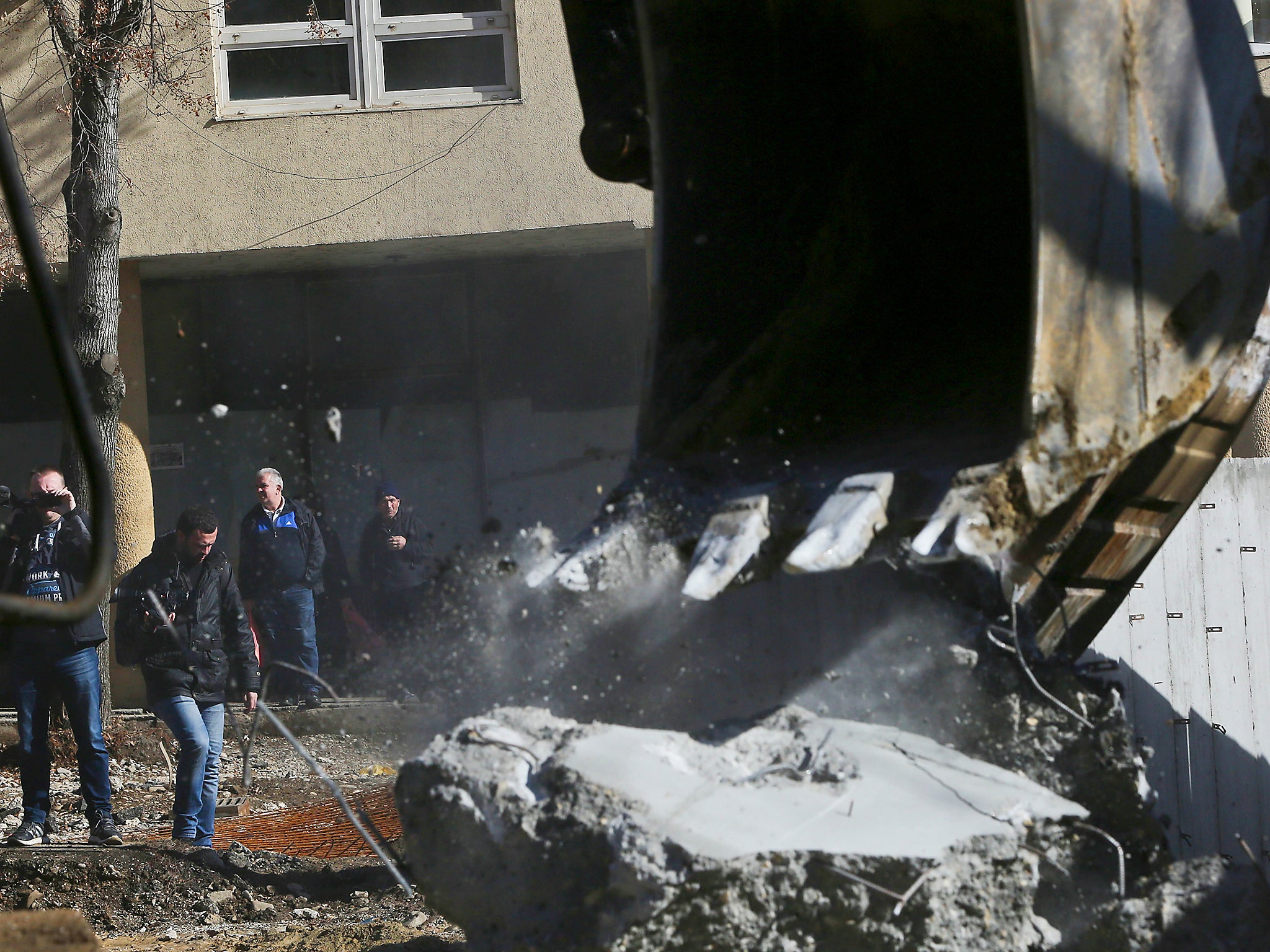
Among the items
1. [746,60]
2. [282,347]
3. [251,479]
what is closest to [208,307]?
[282,347]

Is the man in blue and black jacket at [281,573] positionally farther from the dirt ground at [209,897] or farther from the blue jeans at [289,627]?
the dirt ground at [209,897]

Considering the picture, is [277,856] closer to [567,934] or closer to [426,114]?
[567,934]

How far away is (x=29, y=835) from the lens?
21.4 feet

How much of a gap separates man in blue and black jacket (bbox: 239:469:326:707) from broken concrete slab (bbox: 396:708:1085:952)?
5.78 m

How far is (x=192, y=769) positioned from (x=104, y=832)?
1.83 feet

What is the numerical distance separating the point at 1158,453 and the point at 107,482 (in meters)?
2.36

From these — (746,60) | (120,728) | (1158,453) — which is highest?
(746,60)

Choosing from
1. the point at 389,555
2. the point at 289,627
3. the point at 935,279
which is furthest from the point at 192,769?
the point at 935,279

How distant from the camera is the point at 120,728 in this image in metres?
9.20

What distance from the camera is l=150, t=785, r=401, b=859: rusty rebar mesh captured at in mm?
6574

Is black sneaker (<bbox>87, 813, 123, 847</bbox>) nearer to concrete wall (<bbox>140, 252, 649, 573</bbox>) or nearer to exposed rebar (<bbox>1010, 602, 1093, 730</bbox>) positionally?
concrete wall (<bbox>140, 252, 649, 573</bbox>)

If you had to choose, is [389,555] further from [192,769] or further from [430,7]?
[430,7]

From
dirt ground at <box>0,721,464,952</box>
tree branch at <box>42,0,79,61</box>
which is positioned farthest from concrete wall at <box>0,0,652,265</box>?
dirt ground at <box>0,721,464,952</box>

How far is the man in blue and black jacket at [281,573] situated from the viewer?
848 cm
